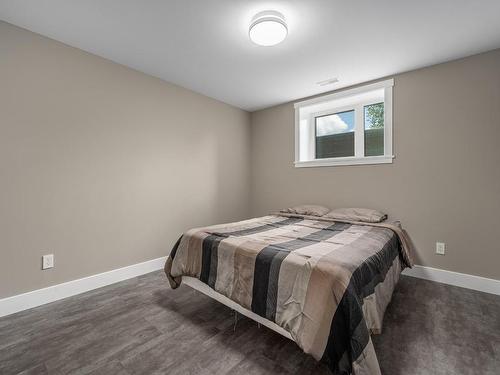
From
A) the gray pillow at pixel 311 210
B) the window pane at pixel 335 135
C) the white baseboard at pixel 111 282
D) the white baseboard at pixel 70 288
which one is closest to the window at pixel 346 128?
the window pane at pixel 335 135

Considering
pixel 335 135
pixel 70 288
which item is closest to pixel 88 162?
pixel 70 288

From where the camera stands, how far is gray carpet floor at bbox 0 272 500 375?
1.38 metres

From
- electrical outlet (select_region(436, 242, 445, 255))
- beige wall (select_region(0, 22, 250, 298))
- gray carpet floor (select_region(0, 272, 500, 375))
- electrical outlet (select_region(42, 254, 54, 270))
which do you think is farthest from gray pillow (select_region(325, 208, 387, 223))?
electrical outlet (select_region(42, 254, 54, 270))

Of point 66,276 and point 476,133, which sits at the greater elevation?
point 476,133

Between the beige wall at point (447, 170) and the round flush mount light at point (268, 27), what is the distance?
1.76 meters

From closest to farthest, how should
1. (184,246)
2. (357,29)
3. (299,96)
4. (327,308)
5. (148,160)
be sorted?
(327,308)
(357,29)
(184,246)
(148,160)
(299,96)

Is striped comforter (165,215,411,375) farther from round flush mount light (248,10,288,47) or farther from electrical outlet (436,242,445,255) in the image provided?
round flush mount light (248,10,288,47)

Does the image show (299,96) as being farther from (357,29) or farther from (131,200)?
(131,200)

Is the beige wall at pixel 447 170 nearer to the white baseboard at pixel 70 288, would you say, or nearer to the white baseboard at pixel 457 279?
the white baseboard at pixel 457 279

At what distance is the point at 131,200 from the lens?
8.94ft

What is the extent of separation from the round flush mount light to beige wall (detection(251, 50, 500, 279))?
1757 millimetres

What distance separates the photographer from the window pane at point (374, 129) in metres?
3.09

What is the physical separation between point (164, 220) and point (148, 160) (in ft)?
2.59

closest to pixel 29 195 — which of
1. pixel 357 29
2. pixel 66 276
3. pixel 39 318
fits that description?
pixel 66 276
